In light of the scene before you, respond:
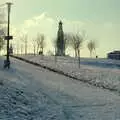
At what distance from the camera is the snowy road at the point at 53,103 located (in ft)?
81.7

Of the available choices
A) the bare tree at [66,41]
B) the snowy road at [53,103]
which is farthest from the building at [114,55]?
the snowy road at [53,103]

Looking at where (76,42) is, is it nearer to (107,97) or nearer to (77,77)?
(77,77)

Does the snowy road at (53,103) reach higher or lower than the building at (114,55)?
lower

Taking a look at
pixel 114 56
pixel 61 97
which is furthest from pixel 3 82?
pixel 114 56

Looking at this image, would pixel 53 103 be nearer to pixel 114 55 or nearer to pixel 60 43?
pixel 60 43

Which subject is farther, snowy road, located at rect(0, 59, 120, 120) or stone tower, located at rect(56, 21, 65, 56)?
stone tower, located at rect(56, 21, 65, 56)

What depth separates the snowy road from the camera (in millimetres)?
24906

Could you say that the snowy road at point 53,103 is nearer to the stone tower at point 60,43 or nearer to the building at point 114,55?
the stone tower at point 60,43

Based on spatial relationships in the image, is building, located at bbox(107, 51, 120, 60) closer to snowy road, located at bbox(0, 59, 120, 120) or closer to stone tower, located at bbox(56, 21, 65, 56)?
stone tower, located at bbox(56, 21, 65, 56)

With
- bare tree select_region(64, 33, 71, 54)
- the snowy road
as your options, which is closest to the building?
bare tree select_region(64, 33, 71, 54)

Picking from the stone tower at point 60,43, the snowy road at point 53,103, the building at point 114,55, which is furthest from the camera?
the building at point 114,55

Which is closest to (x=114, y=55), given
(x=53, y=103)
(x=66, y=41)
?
(x=66, y=41)

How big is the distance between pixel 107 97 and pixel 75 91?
2.68 metres

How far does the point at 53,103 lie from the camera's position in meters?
29.3
